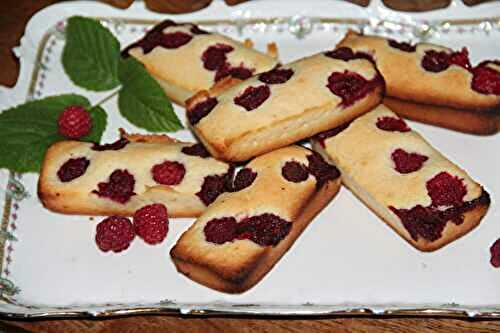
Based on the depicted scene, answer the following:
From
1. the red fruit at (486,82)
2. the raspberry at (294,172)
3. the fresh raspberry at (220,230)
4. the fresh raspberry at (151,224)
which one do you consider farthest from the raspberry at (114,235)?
the red fruit at (486,82)

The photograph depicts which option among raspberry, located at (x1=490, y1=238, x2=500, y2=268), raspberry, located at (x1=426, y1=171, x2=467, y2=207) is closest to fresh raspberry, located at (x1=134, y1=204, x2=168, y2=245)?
raspberry, located at (x1=426, y1=171, x2=467, y2=207)

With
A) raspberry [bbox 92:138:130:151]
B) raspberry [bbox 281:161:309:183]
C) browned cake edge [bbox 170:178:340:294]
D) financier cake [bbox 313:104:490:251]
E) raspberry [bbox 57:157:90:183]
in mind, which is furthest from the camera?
raspberry [bbox 92:138:130:151]

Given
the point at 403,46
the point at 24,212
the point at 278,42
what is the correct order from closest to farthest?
the point at 24,212
the point at 403,46
the point at 278,42

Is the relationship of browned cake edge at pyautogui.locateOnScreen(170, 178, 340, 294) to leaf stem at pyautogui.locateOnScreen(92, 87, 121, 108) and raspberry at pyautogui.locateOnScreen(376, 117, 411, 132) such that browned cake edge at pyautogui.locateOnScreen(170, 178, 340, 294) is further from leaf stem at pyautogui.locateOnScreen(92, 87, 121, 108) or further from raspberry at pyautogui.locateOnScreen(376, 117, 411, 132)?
leaf stem at pyautogui.locateOnScreen(92, 87, 121, 108)

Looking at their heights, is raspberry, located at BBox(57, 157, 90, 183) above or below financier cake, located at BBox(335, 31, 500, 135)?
below

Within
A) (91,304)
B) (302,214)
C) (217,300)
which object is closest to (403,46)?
(302,214)

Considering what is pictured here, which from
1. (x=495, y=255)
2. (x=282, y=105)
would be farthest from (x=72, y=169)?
(x=495, y=255)

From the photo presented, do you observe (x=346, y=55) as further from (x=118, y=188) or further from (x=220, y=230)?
(x=118, y=188)

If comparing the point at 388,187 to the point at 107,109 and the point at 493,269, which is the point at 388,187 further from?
the point at 107,109
